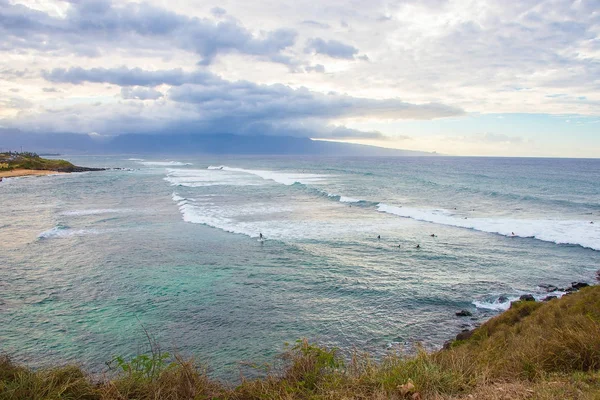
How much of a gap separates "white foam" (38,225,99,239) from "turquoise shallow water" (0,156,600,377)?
0.21 meters

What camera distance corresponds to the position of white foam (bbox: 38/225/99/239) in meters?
26.5

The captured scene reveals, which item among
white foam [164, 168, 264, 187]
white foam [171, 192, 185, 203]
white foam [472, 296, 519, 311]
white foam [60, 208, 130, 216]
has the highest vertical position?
white foam [164, 168, 264, 187]

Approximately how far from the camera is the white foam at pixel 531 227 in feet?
90.3

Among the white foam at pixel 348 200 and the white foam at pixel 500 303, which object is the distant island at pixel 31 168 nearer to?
the white foam at pixel 348 200

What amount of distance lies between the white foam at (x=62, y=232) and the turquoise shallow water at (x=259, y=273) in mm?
213

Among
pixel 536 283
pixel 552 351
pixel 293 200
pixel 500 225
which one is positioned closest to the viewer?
pixel 552 351

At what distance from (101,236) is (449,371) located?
83.2ft

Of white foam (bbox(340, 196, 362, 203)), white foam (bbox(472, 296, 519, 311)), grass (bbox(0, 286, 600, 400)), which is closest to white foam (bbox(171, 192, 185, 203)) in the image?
white foam (bbox(340, 196, 362, 203))

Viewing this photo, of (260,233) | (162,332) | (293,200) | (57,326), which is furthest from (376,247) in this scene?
(293,200)

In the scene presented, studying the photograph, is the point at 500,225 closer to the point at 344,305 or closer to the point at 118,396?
the point at 344,305

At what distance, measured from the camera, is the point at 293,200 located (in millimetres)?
46562

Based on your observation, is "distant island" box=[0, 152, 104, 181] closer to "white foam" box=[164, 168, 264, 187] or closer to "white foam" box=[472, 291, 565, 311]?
"white foam" box=[164, 168, 264, 187]

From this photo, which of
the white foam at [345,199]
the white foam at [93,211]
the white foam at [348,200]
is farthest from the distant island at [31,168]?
the white foam at [348,200]

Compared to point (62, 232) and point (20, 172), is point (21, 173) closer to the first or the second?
point (20, 172)
